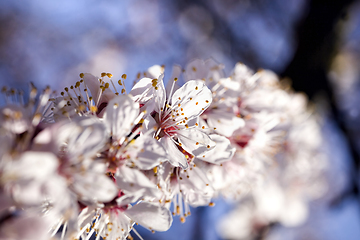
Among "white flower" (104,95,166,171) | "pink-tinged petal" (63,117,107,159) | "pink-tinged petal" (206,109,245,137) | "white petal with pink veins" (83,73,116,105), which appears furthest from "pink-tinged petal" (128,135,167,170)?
"pink-tinged petal" (206,109,245,137)

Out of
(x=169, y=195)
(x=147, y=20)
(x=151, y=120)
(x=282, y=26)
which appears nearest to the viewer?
(x=151, y=120)

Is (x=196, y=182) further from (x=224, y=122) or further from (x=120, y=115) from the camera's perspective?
(x=120, y=115)

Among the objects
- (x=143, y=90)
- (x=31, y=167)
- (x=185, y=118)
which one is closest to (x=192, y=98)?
(x=185, y=118)

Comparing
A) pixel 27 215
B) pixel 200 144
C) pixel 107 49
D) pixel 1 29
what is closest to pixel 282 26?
pixel 200 144

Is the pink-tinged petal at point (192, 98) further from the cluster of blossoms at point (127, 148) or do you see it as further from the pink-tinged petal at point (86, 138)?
the pink-tinged petal at point (86, 138)

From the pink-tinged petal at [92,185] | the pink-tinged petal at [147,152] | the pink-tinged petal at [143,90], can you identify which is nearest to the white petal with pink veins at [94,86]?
the pink-tinged petal at [143,90]

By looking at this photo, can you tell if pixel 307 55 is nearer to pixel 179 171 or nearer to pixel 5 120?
pixel 179 171
